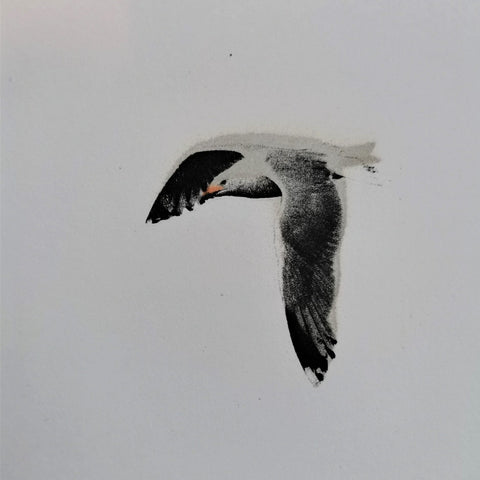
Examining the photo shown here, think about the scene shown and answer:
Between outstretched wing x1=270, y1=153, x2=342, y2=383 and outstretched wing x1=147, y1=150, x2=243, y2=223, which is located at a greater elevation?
outstretched wing x1=147, y1=150, x2=243, y2=223

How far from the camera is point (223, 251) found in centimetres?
71

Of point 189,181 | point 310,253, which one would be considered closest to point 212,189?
point 189,181

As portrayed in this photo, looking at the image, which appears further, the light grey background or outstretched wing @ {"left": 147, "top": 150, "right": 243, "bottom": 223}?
outstretched wing @ {"left": 147, "top": 150, "right": 243, "bottom": 223}

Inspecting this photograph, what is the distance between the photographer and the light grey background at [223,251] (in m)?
0.61

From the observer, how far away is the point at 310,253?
665 mm

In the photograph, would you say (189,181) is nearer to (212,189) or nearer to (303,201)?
(212,189)

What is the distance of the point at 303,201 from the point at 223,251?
0.12 m

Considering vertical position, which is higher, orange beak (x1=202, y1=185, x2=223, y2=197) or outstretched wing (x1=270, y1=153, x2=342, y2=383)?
orange beak (x1=202, y1=185, x2=223, y2=197)

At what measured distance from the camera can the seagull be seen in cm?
65

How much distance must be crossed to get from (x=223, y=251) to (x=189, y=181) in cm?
10

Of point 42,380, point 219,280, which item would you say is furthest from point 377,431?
point 42,380

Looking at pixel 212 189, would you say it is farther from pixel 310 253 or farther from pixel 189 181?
pixel 310 253

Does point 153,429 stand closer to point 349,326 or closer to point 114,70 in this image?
point 349,326

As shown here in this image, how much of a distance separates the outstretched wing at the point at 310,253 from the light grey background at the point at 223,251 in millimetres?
18
